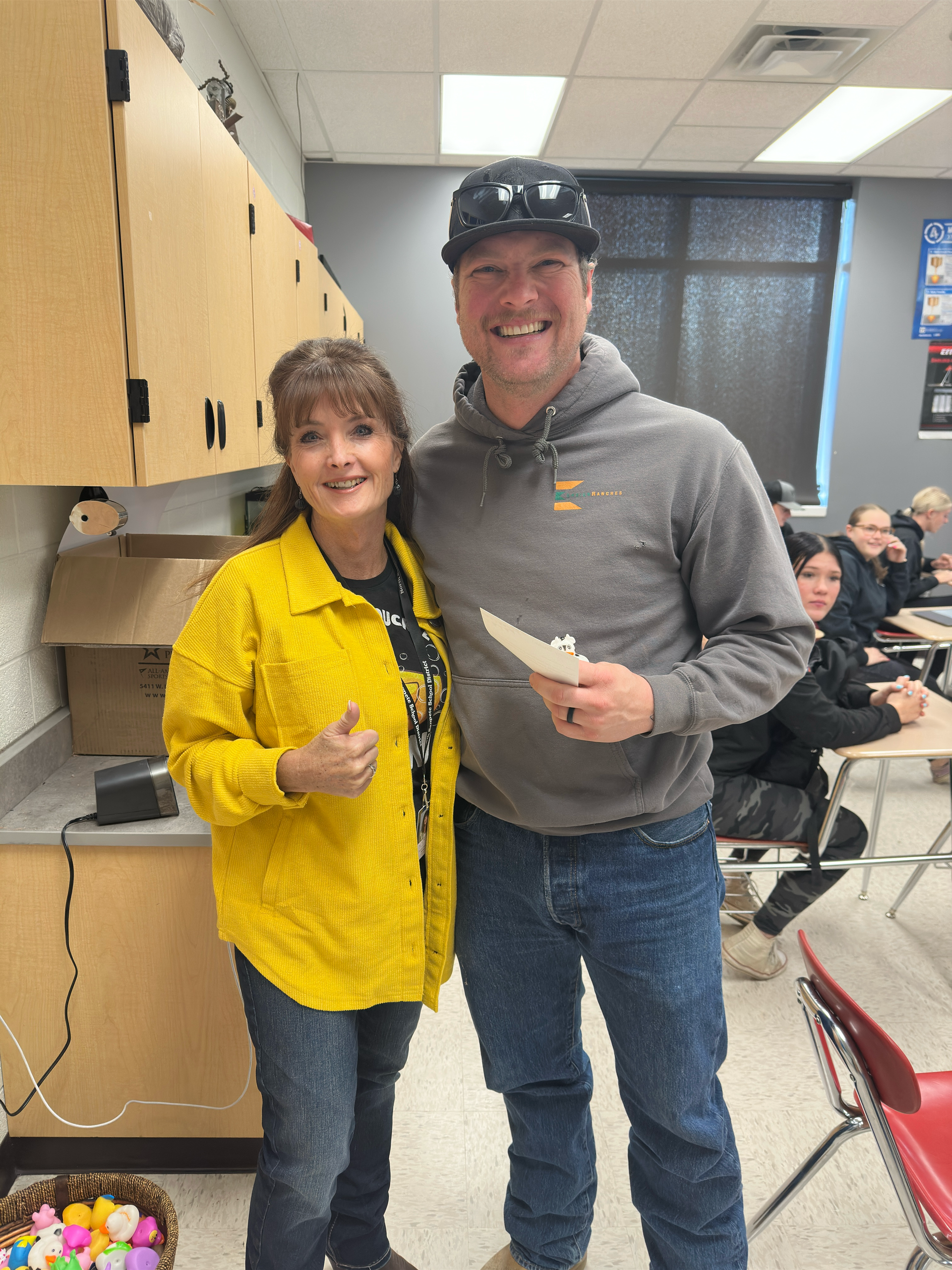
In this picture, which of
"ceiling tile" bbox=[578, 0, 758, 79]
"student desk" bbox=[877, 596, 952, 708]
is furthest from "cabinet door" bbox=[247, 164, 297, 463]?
"student desk" bbox=[877, 596, 952, 708]

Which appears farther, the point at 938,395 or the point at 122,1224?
the point at 938,395

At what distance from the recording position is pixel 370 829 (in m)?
1.15

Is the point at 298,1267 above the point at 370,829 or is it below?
below

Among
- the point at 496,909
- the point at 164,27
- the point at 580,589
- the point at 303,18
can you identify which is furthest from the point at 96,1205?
the point at 303,18

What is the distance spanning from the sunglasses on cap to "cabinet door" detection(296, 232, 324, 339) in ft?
5.51

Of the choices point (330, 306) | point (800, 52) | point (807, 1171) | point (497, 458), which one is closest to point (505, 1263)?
point (807, 1171)

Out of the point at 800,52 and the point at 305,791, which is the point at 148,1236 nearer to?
the point at 305,791

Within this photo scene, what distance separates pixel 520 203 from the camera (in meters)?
1.15

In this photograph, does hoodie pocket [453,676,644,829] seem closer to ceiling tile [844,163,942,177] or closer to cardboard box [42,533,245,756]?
cardboard box [42,533,245,756]

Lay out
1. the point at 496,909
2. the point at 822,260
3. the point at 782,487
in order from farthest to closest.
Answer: the point at 822,260 → the point at 782,487 → the point at 496,909

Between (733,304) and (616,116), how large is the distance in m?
1.84

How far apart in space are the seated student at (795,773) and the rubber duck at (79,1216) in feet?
5.50

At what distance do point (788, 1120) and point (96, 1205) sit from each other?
150 cm

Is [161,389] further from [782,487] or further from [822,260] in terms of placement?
[822,260]
